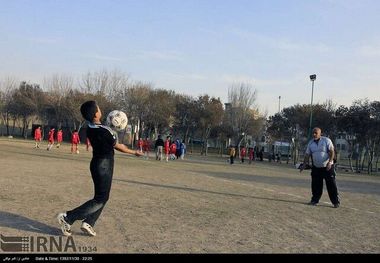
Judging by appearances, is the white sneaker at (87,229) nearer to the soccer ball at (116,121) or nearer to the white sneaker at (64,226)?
the white sneaker at (64,226)

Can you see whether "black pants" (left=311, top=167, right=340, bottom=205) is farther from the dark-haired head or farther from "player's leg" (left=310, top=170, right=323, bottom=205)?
the dark-haired head

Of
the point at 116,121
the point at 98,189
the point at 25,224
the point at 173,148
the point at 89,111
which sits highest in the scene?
the point at 89,111

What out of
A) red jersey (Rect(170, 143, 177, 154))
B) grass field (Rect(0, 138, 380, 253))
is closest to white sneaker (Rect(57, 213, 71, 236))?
grass field (Rect(0, 138, 380, 253))

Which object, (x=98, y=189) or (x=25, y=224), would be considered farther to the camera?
(x=25, y=224)

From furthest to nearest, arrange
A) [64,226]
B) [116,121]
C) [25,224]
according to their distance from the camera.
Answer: [25,224]
[116,121]
[64,226]

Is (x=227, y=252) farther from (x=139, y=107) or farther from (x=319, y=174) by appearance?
(x=139, y=107)

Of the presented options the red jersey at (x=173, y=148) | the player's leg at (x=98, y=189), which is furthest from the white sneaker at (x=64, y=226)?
the red jersey at (x=173, y=148)

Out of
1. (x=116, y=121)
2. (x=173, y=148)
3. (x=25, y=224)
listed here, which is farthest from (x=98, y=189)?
(x=173, y=148)

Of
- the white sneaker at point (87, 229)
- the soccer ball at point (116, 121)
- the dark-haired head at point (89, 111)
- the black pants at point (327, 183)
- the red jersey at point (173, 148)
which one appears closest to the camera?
the white sneaker at point (87, 229)

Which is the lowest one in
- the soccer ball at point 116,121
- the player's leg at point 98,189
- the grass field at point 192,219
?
the grass field at point 192,219

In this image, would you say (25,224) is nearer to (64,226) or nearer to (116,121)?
(64,226)

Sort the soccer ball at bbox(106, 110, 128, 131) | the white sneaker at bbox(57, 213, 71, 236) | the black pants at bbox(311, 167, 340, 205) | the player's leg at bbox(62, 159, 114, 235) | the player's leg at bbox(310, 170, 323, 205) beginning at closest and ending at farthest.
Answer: the white sneaker at bbox(57, 213, 71, 236) → the player's leg at bbox(62, 159, 114, 235) → the soccer ball at bbox(106, 110, 128, 131) → the black pants at bbox(311, 167, 340, 205) → the player's leg at bbox(310, 170, 323, 205)

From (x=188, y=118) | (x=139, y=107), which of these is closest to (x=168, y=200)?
(x=139, y=107)

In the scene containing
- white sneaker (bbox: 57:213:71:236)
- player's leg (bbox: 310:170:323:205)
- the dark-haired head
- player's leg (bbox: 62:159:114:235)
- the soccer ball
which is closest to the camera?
white sneaker (bbox: 57:213:71:236)
